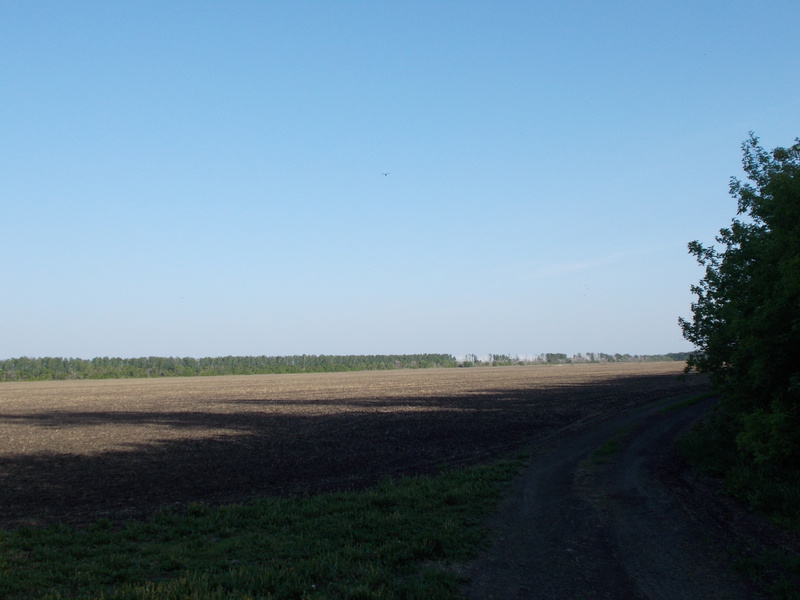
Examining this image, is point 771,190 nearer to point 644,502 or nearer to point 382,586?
point 644,502

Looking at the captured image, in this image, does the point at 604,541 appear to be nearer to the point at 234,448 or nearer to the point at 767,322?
the point at 767,322

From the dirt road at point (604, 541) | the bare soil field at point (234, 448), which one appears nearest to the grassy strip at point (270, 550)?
the dirt road at point (604, 541)

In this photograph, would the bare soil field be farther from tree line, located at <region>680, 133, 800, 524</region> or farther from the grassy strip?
tree line, located at <region>680, 133, 800, 524</region>

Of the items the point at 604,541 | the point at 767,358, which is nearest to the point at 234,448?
the point at 604,541

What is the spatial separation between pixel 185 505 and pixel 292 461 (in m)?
6.34

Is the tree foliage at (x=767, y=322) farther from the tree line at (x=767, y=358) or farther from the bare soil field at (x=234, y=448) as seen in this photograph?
the bare soil field at (x=234, y=448)

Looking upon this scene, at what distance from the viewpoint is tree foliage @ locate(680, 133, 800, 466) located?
1209cm

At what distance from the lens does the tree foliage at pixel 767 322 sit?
12.1m

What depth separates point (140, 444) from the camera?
2441cm

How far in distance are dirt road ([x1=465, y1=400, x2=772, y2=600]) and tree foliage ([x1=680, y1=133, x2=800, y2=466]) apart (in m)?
2.42

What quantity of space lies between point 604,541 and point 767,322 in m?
7.13

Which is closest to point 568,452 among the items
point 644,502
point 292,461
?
point 644,502

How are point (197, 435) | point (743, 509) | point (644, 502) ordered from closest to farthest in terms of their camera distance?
point (743, 509)
point (644, 502)
point (197, 435)

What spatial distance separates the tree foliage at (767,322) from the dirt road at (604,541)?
2424mm
